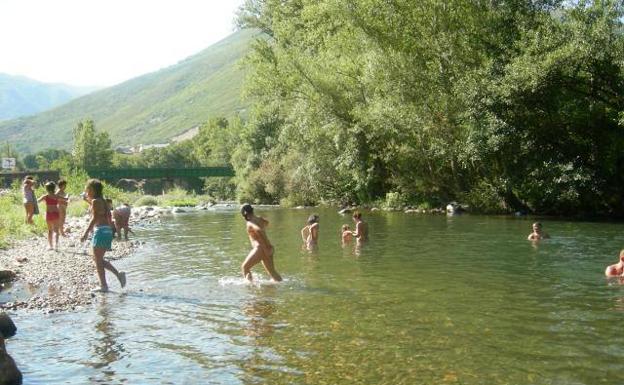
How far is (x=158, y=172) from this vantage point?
3935 inches

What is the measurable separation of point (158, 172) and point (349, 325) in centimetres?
9381

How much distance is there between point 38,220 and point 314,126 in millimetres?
22999

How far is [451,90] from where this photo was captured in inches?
1320

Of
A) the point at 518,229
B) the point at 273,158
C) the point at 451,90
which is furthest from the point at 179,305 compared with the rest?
the point at 273,158

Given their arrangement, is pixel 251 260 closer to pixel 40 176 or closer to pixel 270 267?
pixel 270 267

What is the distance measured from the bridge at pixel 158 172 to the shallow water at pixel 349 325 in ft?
269

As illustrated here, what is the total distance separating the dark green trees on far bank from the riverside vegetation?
2.8 inches

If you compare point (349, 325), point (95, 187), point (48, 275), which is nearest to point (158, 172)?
point (48, 275)

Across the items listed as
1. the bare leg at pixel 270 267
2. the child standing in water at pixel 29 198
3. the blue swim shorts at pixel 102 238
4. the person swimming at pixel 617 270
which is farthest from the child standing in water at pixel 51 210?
the person swimming at pixel 617 270

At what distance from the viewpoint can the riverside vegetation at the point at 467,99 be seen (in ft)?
98.2

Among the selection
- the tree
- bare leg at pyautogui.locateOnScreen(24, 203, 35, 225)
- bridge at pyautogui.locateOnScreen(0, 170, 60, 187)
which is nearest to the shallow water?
bare leg at pyautogui.locateOnScreen(24, 203, 35, 225)

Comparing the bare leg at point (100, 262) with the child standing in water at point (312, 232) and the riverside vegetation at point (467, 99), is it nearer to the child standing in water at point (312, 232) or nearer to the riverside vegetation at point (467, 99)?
the child standing in water at point (312, 232)

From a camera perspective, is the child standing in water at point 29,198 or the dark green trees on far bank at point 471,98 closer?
the child standing in water at point 29,198

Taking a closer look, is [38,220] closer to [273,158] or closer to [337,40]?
[337,40]
